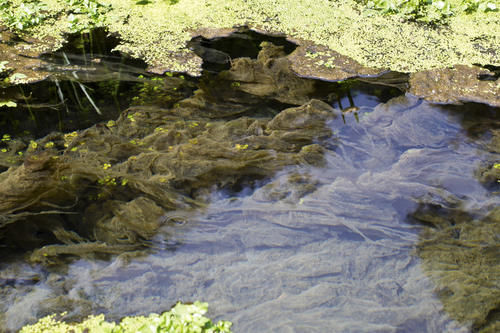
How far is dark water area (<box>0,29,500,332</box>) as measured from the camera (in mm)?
1713

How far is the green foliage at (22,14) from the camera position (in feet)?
11.6

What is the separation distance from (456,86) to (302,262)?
6.11 feet

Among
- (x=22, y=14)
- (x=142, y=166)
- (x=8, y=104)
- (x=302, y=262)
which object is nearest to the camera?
(x=302, y=262)

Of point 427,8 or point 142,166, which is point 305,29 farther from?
point 142,166

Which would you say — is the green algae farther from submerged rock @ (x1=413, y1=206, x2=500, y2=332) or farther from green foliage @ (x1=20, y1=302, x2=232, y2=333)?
green foliage @ (x1=20, y1=302, x2=232, y2=333)

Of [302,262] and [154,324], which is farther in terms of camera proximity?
[302,262]

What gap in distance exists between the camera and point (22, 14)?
11.7ft

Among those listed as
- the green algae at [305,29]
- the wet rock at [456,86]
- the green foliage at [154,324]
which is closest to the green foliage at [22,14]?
the green algae at [305,29]

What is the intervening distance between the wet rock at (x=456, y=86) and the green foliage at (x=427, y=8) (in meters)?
0.85

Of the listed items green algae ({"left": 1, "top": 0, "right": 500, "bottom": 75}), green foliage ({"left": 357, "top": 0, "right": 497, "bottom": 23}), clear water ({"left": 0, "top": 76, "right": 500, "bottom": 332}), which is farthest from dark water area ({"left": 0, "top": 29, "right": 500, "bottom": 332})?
green foliage ({"left": 357, "top": 0, "right": 497, "bottom": 23})

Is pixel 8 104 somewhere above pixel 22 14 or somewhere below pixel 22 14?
below

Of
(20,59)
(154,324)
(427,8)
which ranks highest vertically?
(427,8)

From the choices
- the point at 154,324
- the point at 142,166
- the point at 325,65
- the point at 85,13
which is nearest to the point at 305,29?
the point at 325,65

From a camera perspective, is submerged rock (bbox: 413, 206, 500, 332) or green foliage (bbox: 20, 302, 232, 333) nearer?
green foliage (bbox: 20, 302, 232, 333)
